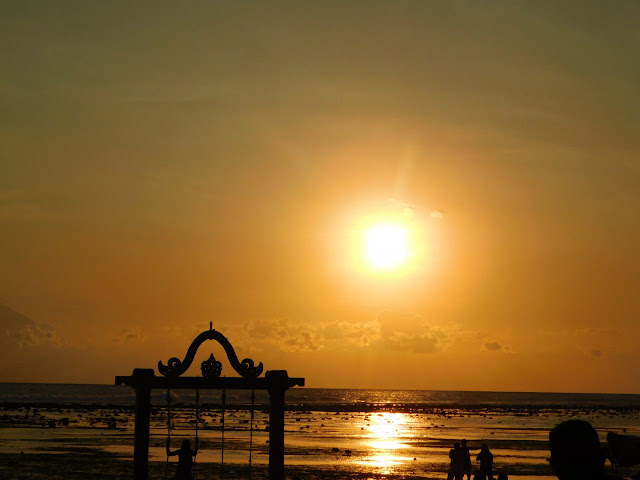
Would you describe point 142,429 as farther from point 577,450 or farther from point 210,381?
point 577,450

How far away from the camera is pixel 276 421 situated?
2033 centimetres

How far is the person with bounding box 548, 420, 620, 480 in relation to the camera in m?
4.78

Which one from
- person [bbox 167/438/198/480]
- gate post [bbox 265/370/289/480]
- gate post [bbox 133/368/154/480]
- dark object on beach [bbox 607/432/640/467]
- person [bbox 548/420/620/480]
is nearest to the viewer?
person [bbox 548/420/620/480]

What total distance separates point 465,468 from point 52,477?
61.6 ft

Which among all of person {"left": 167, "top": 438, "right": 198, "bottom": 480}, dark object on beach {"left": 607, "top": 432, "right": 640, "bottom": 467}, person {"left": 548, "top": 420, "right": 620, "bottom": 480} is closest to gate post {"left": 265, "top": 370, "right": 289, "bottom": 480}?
person {"left": 167, "top": 438, "right": 198, "bottom": 480}

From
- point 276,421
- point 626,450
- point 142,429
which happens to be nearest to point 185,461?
point 142,429

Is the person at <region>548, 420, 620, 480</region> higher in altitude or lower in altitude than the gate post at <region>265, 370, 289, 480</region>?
lower

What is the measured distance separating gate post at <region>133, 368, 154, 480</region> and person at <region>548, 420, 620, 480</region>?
51.7 ft

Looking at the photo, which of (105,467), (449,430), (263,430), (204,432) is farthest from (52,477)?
(449,430)

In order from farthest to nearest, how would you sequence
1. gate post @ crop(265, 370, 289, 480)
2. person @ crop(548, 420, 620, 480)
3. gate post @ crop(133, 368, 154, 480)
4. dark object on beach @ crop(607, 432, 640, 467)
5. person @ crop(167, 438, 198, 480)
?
person @ crop(167, 438, 198, 480)
gate post @ crop(265, 370, 289, 480)
gate post @ crop(133, 368, 154, 480)
dark object on beach @ crop(607, 432, 640, 467)
person @ crop(548, 420, 620, 480)

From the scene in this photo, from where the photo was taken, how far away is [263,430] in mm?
74250

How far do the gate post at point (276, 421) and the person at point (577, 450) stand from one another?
Result: 15677 mm

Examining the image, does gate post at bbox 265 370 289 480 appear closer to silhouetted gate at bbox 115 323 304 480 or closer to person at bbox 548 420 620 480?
silhouetted gate at bbox 115 323 304 480

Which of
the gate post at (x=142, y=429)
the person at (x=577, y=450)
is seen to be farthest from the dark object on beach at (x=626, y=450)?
the gate post at (x=142, y=429)
